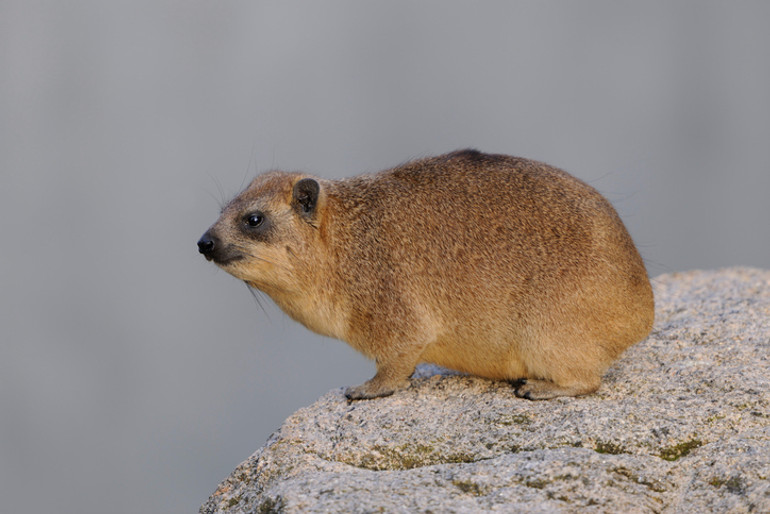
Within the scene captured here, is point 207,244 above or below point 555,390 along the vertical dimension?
above

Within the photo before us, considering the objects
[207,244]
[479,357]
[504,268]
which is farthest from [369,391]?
[207,244]

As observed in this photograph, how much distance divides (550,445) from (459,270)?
1919 mm

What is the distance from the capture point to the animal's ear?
28.1 feet

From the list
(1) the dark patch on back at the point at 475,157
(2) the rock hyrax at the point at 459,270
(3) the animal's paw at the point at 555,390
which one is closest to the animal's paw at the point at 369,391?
(2) the rock hyrax at the point at 459,270

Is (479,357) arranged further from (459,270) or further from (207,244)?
(207,244)

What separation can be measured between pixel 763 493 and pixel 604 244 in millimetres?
2887

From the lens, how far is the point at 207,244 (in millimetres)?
8273

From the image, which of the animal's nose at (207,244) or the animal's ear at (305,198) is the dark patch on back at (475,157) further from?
the animal's nose at (207,244)

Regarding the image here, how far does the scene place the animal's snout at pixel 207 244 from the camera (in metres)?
8.28

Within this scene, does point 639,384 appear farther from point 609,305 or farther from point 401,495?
point 401,495

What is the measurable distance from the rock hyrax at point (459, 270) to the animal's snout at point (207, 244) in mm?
12

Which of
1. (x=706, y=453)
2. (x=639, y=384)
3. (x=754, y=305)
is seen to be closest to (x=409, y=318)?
(x=639, y=384)

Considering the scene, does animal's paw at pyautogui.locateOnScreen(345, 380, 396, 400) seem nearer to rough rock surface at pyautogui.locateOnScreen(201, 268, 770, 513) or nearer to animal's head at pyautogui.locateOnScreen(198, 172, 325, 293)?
rough rock surface at pyautogui.locateOnScreen(201, 268, 770, 513)

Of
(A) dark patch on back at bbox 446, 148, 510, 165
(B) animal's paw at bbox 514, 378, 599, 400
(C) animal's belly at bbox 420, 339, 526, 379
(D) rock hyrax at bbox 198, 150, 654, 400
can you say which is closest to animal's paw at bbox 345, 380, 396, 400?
(D) rock hyrax at bbox 198, 150, 654, 400
